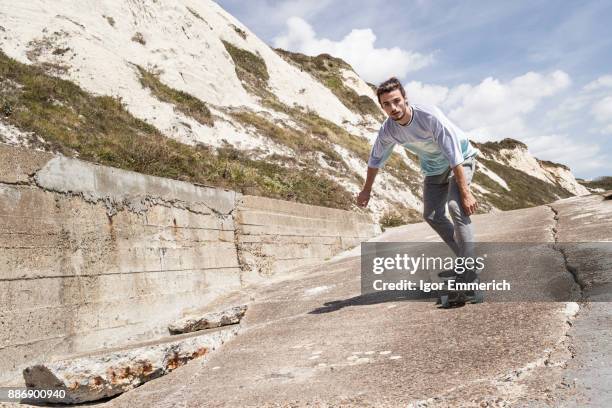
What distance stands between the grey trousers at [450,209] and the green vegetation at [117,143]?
5441mm

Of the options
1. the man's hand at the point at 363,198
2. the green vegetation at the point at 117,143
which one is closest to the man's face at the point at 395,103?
the man's hand at the point at 363,198

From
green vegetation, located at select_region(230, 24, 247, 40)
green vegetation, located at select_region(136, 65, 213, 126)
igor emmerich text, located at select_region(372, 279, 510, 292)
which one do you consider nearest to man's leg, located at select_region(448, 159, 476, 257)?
igor emmerich text, located at select_region(372, 279, 510, 292)

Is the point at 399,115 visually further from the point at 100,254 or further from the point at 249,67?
the point at 249,67

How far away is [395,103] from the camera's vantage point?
3857 mm

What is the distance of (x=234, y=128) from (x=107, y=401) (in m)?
14.3

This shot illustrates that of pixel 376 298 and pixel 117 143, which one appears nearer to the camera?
pixel 376 298

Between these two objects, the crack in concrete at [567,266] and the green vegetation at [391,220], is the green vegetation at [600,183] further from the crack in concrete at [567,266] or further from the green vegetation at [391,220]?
the crack in concrete at [567,266]

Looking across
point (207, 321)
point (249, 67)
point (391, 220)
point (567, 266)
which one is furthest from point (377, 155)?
point (249, 67)

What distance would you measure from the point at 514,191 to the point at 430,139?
161 ft

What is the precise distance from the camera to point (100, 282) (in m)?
5.20

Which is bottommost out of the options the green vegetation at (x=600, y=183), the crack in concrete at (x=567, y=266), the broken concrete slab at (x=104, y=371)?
the broken concrete slab at (x=104, y=371)

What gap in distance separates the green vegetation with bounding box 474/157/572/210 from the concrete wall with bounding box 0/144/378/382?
100 feet

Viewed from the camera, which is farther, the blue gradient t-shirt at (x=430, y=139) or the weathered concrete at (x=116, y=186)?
the weathered concrete at (x=116, y=186)

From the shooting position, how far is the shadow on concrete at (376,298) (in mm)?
4438
